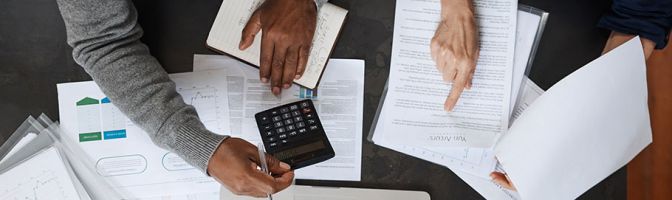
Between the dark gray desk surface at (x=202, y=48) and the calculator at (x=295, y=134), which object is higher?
the dark gray desk surface at (x=202, y=48)

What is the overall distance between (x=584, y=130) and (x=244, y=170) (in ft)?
1.37

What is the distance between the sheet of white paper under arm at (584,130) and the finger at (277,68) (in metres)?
0.32

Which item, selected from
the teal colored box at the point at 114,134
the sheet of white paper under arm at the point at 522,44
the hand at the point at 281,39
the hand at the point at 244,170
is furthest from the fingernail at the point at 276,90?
the sheet of white paper under arm at the point at 522,44

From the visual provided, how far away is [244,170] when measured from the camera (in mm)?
650

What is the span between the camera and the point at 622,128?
67 cm

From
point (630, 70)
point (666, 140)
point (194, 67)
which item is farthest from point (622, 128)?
point (194, 67)

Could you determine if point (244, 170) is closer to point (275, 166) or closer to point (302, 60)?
point (275, 166)

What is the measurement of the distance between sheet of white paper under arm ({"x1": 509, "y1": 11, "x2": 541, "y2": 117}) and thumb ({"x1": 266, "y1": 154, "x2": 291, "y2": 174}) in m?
0.34

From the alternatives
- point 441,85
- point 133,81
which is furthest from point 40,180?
point 441,85

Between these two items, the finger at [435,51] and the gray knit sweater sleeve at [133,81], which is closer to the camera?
the gray knit sweater sleeve at [133,81]

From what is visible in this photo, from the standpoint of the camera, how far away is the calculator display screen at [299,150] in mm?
731

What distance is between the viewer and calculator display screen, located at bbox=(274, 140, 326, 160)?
28.8 inches

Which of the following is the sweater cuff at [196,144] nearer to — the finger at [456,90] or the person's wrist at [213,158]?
the person's wrist at [213,158]

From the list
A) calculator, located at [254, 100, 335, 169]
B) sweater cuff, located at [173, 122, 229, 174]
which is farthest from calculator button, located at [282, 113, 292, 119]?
sweater cuff, located at [173, 122, 229, 174]
